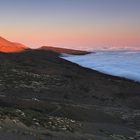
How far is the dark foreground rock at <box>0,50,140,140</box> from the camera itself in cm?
1488

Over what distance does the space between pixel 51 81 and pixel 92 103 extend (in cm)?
856

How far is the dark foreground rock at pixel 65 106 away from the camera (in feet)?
48.8

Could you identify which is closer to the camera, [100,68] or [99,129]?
[99,129]

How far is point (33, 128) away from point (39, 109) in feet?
22.7

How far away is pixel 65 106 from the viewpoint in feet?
78.6

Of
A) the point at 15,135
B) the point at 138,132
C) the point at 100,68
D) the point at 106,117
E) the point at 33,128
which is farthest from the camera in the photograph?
the point at 100,68

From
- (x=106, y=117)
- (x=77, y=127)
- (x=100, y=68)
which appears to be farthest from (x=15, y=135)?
(x=100, y=68)

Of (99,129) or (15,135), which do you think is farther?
(99,129)

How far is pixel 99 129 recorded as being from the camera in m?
17.7

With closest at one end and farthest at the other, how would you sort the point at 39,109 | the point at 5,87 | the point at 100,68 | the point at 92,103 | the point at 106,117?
1. the point at 39,109
2. the point at 106,117
3. the point at 92,103
4. the point at 5,87
5. the point at 100,68

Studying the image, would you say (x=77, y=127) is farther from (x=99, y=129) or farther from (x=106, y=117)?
(x=106, y=117)

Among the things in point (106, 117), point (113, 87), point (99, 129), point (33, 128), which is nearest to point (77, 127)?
point (99, 129)

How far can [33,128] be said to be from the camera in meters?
14.6

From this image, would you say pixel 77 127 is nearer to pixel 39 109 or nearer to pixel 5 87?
pixel 39 109
